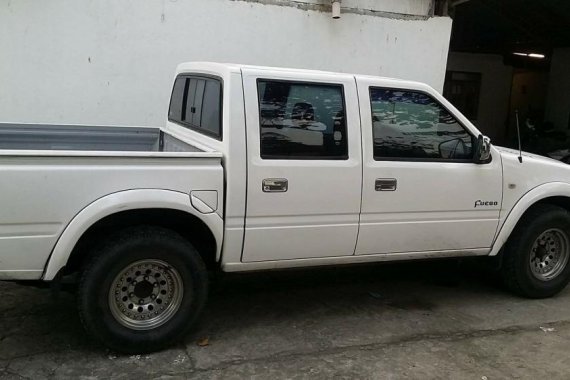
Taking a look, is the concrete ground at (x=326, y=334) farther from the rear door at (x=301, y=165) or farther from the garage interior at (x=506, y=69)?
the garage interior at (x=506, y=69)

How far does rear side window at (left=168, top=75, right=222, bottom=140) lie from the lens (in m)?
4.03

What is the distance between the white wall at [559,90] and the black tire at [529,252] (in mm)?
8837

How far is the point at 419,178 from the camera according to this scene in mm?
4273

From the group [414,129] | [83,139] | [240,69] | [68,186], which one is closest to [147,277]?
[68,186]

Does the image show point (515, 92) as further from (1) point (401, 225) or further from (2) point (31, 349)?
(2) point (31, 349)

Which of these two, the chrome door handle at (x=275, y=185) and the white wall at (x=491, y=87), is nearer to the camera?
the chrome door handle at (x=275, y=185)

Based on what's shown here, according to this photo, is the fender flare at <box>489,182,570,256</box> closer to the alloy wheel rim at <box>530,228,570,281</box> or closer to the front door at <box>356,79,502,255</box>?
the front door at <box>356,79,502,255</box>

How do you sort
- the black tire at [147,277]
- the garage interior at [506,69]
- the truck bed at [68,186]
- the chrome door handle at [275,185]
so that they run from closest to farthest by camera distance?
the truck bed at [68,186], the black tire at [147,277], the chrome door handle at [275,185], the garage interior at [506,69]

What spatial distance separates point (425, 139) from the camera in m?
4.40

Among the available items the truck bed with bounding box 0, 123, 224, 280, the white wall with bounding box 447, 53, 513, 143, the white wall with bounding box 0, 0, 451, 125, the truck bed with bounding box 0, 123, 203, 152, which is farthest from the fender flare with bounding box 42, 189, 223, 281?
the white wall with bounding box 447, 53, 513, 143

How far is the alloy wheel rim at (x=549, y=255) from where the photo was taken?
5.04m

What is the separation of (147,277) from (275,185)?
3.33 ft

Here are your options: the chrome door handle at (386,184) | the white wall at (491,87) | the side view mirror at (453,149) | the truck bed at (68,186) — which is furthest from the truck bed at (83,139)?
the white wall at (491,87)

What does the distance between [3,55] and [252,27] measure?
2.86 m
